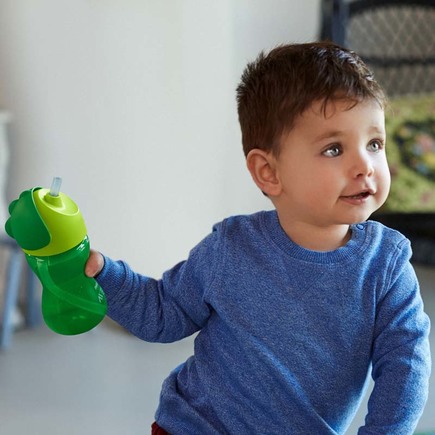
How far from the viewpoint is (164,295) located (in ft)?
3.79

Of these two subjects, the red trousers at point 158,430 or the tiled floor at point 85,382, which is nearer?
the red trousers at point 158,430

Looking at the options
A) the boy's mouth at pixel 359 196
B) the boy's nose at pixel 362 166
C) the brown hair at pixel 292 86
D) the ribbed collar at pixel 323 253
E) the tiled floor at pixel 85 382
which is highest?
the brown hair at pixel 292 86

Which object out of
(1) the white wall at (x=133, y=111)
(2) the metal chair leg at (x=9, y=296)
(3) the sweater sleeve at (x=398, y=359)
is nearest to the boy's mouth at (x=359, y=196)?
(3) the sweater sleeve at (x=398, y=359)

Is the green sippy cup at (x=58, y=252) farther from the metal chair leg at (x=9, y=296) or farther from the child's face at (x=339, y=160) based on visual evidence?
the metal chair leg at (x=9, y=296)

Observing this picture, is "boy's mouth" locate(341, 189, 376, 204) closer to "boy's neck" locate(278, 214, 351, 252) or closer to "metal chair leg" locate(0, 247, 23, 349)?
"boy's neck" locate(278, 214, 351, 252)

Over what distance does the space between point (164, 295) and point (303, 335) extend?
214 mm

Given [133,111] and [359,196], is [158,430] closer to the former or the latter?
[359,196]

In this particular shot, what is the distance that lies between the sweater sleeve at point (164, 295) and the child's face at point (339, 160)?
170mm

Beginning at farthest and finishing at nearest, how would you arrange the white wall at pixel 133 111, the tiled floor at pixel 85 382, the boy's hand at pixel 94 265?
1. the white wall at pixel 133 111
2. the tiled floor at pixel 85 382
3. the boy's hand at pixel 94 265

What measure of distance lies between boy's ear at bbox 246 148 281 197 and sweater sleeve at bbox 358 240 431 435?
0.59ft

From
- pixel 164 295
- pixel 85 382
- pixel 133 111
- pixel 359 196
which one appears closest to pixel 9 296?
pixel 85 382

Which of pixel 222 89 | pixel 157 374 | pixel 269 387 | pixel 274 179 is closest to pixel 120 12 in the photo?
pixel 222 89

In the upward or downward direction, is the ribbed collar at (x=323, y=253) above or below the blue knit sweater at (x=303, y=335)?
above

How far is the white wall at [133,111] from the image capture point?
1.95 metres
